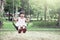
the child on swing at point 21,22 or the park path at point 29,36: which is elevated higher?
the child on swing at point 21,22

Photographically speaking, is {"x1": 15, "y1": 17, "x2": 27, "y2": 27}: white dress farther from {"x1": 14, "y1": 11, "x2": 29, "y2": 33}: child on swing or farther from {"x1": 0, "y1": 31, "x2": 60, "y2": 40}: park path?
{"x1": 0, "y1": 31, "x2": 60, "y2": 40}: park path

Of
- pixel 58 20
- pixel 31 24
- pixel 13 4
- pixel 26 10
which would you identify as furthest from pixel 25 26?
pixel 58 20

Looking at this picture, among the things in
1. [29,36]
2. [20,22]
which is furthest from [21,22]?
[29,36]

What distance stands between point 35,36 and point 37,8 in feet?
1.43

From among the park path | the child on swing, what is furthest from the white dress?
the park path

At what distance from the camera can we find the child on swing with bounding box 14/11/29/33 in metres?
2.20

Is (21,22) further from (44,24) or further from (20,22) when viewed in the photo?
(44,24)

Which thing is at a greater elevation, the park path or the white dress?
the white dress

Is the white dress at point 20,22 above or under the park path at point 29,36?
above

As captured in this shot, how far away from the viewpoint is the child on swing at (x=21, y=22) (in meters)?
2.20

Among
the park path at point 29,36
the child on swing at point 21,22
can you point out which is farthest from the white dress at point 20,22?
the park path at point 29,36

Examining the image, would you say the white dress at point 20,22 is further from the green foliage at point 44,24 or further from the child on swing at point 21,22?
the green foliage at point 44,24

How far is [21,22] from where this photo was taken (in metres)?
2.22

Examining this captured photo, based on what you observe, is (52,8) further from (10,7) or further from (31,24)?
(10,7)
